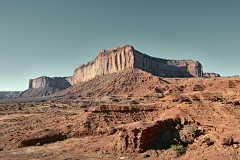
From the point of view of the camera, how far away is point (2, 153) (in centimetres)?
1562

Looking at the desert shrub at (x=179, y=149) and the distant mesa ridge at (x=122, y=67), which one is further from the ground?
the distant mesa ridge at (x=122, y=67)

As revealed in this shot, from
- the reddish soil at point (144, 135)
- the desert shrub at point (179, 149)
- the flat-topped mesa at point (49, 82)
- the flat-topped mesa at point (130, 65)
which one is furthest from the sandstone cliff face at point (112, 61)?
the desert shrub at point (179, 149)

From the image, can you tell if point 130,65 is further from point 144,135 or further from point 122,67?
point 144,135

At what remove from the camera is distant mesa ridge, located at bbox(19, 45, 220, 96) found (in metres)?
116

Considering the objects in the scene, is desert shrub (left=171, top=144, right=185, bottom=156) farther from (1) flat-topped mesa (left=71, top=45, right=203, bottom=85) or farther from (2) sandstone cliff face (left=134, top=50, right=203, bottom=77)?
(2) sandstone cliff face (left=134, top=50, right=203, bottom=77)

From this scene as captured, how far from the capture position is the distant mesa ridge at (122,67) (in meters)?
116

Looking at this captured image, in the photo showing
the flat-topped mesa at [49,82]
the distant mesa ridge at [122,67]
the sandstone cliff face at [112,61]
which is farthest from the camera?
the flat-topped mesa at [49,82]

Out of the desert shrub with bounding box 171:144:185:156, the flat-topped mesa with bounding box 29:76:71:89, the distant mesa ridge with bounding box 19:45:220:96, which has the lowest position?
the desert shrub with bounding box 171:144:185:156

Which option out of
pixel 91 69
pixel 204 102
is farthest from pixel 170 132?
pixel 91 69

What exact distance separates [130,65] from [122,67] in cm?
705

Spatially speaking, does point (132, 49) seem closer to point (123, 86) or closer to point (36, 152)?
point (123, 86)

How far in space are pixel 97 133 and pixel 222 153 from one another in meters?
14.3

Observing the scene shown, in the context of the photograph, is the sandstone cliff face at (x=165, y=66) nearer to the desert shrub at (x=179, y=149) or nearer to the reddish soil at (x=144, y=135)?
the reddish soil at (x=144, y=135)

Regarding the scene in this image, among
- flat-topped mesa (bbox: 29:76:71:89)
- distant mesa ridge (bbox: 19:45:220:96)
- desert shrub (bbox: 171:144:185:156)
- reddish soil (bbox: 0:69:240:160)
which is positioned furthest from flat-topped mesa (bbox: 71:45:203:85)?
desert shrub (bbox: 171:144:185:156)
